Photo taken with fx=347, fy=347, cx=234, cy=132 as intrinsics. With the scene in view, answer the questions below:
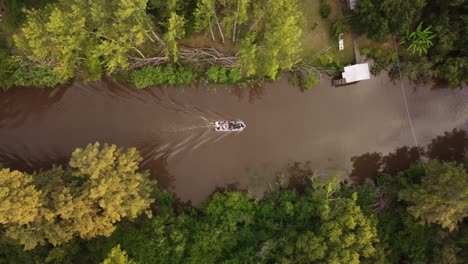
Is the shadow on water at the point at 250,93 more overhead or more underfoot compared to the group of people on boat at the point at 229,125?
more overhead

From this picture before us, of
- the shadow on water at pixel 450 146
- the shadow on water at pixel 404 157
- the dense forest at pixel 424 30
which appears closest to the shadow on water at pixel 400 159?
the shadow on water at pixel 404 157

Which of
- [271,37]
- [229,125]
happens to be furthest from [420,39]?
[229,125]

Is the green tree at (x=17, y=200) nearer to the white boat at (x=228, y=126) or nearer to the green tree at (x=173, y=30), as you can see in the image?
the green tree at (x=173, y=30)

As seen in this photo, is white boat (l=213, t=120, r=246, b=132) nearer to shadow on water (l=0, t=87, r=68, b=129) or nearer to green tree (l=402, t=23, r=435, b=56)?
shadow on water (l=0, t=87, r=68, b=129)

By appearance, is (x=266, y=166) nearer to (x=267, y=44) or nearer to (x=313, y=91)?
(x=313, y=91)

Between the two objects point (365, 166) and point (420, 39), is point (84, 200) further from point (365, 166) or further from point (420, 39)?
point (420, 39)
